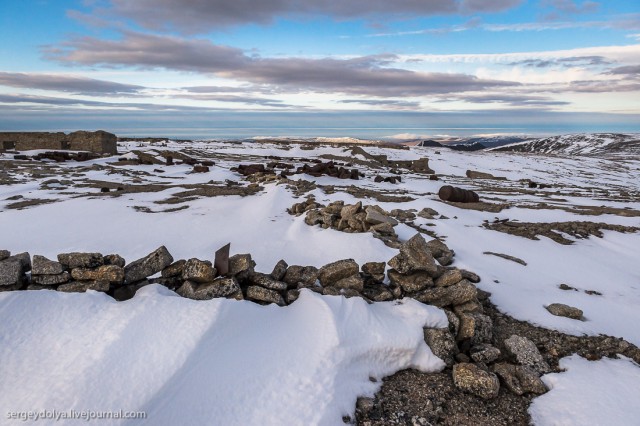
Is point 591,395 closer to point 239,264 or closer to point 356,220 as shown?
point 239,264

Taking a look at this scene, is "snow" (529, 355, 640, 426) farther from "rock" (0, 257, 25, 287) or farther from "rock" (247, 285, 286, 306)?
"rock" (0, 257, 25, 287)

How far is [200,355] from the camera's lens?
379cm

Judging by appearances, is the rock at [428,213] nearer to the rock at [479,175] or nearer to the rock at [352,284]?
the rock at [352,284]

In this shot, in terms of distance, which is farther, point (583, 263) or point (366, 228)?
point (366, 228)

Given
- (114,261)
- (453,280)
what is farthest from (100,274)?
(453,280)

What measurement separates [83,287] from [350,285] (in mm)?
3450

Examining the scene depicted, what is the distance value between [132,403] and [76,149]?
3715 cm

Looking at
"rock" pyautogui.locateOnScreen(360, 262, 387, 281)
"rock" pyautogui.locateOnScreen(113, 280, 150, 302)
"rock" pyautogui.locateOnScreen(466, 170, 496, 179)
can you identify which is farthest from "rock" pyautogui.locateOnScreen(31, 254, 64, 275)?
"rock" pyautogui.locateOnScreen(466, 170, 496, 179)

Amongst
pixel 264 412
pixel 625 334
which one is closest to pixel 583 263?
pixel 625 334

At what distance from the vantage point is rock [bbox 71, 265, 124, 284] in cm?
481

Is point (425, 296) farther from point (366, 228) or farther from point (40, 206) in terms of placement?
point (40, 206)

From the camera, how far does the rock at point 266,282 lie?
529cm

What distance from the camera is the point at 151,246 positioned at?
8.85m

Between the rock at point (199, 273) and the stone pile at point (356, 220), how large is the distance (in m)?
4.42
